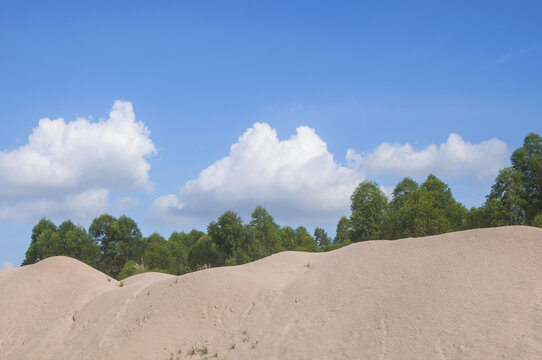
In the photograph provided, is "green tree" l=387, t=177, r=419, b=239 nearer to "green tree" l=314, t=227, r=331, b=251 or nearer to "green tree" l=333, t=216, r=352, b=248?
"green tree" l=333, t=216, r=352, b=248

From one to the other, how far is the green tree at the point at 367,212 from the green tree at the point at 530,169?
52.0 feet

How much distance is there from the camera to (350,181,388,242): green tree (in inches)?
2190

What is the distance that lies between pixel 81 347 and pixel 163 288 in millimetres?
4386

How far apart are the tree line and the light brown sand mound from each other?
1666 centimetres

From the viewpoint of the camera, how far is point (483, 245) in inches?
A: 688

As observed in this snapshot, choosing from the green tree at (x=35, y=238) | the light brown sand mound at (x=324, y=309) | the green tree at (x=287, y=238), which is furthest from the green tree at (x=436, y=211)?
the green tree at (x=35, y=238)

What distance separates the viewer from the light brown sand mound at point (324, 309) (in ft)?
44.9

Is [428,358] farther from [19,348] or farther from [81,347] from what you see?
[19,348]

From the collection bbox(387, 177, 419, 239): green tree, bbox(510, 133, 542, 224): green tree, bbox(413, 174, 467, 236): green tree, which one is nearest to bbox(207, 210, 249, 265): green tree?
bbox(387, 177, 419, 239): green tree

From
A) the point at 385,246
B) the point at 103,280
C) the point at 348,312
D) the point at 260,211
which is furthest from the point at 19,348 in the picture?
the point at 260,211

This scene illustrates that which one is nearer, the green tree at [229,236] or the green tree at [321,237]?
the green tree at [229,236]

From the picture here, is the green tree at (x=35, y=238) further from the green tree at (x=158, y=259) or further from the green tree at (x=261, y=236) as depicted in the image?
the green tree at (x=261, y=236)

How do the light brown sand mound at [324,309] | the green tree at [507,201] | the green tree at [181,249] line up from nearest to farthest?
the light brown sand mound at [324,309] → the green tree at [507,201] → the green tree at [181,249]

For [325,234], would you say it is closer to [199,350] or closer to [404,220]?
[404,220]
